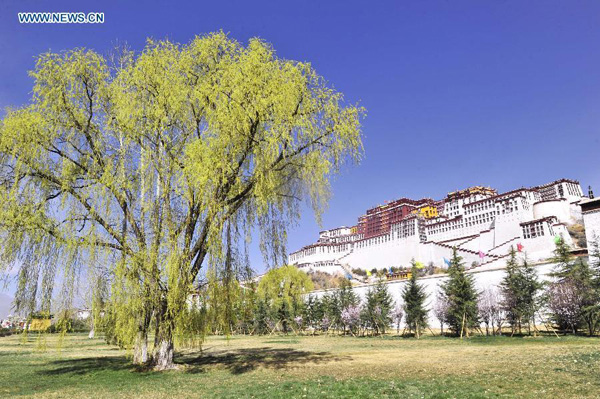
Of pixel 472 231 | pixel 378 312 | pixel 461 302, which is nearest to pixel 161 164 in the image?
pixel 461 302

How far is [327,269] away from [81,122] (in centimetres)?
8641

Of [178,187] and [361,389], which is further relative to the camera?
[178,187]

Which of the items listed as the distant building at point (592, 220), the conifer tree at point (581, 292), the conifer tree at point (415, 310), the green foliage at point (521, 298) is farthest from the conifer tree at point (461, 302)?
the distant building at point (592, 220)

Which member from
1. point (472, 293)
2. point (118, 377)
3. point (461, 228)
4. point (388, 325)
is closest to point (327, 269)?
point (461, 228)

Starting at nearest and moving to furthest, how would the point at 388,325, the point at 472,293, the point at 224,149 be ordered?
Answer: the point at 224,149 → the point at 472,293 → the point at 388,325

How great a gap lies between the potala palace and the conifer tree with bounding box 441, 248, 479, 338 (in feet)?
82.9

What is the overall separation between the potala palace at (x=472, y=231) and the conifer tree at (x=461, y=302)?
25271mm

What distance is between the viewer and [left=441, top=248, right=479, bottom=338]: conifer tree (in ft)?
99.1

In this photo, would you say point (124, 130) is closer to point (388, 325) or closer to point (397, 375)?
point (397, 375)

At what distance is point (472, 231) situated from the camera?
85312 millimetres

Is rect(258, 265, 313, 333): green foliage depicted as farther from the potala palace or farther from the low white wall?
the potala palace

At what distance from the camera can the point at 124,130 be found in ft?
41.1

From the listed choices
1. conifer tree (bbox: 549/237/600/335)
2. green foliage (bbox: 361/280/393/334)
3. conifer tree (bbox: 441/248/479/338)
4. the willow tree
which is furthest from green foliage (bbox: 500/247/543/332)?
the willow tree

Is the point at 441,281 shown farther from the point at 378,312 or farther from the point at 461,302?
the point at 461,302
